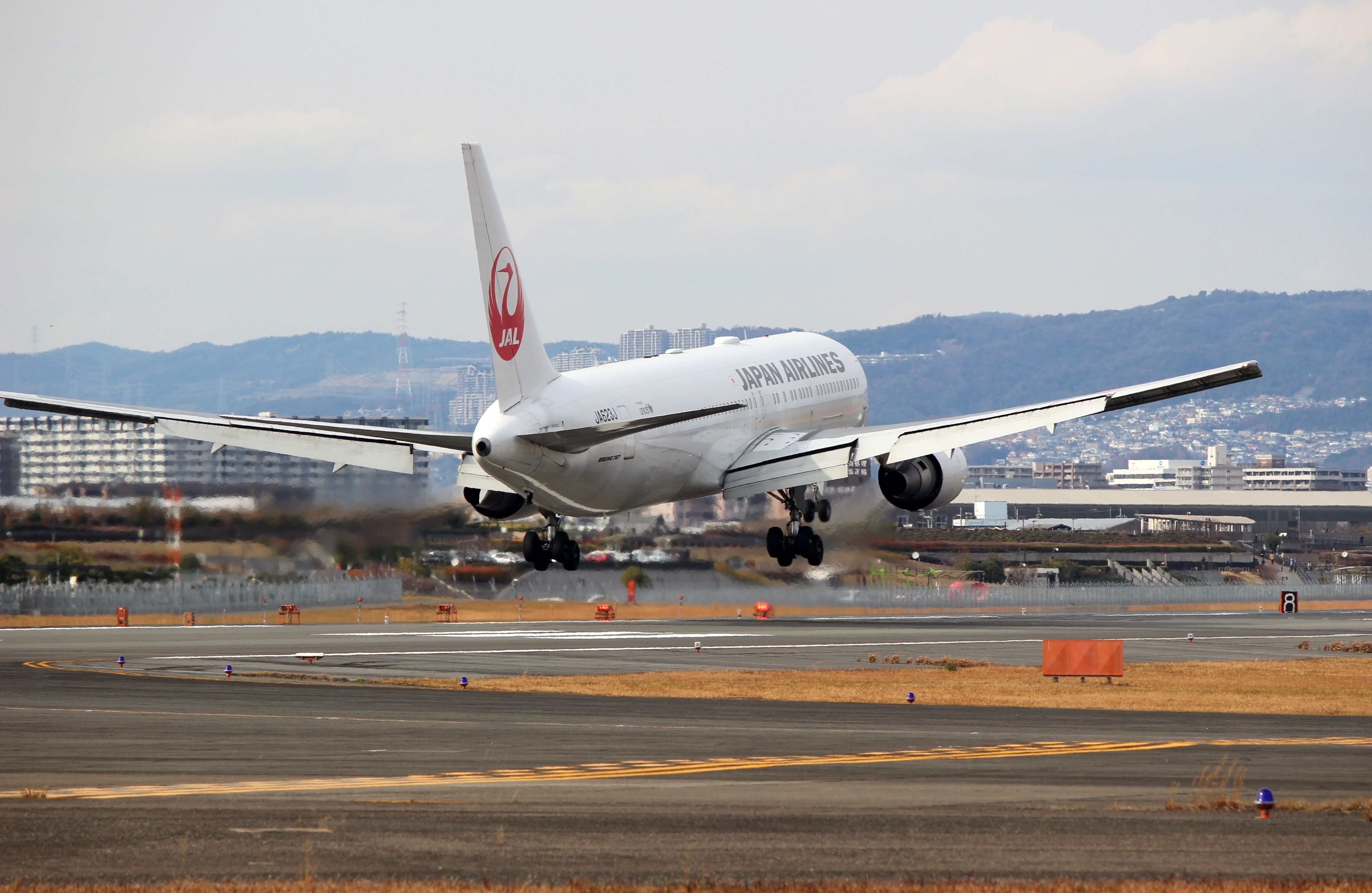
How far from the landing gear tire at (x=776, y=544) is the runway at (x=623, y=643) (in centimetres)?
271

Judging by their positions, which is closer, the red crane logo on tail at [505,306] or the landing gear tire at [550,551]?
the red crane logo on tail at [505,306]

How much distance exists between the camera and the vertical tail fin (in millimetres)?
44750

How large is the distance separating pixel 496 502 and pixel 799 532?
11364 millimetres

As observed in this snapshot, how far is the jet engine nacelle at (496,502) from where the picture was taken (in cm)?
5394

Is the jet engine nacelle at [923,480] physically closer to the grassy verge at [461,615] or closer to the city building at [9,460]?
the grassy verge at [461,615]

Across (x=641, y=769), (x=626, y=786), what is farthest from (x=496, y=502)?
(x=626, y=786)

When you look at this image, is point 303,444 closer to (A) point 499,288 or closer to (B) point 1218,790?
→ (A) point 499,288

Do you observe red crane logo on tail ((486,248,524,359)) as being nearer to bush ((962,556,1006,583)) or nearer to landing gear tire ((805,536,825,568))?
landing gear tire ((805,536,825,568))

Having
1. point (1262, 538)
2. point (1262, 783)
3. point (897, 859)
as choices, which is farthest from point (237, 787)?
point (1262, 538)

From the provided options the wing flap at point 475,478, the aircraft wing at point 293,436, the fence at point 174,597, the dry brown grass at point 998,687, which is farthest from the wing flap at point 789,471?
the fence at point 174,597

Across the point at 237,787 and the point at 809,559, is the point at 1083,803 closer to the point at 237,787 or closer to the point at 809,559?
the point at 237,787

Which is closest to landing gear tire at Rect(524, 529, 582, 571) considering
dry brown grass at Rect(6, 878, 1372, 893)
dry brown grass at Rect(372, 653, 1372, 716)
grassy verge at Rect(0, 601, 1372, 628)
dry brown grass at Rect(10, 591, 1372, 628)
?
dry brown grass at Rect(10, 591, 1372, 628)

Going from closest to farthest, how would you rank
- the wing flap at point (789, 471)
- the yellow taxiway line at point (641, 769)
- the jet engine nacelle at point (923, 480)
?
the yellow taxiway line at point (641, 769) < the wing flap at point (789, 471) < the jet engine nacelle at point (923, 480)

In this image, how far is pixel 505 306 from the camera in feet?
148
